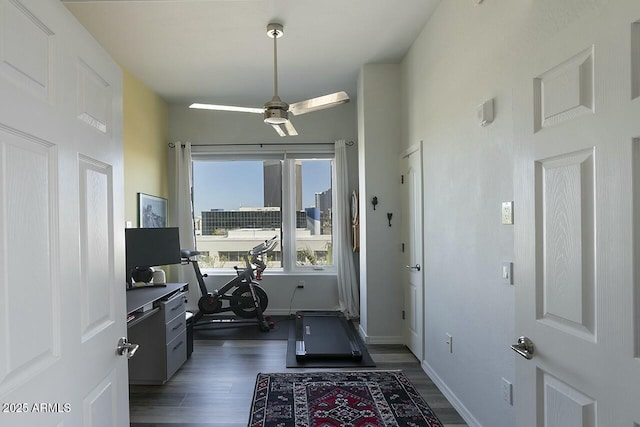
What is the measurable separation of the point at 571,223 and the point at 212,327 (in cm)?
455

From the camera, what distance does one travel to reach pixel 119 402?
1438 mm

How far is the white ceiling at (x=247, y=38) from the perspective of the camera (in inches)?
117

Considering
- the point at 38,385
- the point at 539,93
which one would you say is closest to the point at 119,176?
the point at 38,385

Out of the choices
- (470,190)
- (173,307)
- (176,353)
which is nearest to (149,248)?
(173,307)

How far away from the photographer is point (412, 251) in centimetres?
378

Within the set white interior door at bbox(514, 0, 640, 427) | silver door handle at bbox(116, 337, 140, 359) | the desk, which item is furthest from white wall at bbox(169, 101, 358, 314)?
white interior door at bbox(514, 0, 640, 427)

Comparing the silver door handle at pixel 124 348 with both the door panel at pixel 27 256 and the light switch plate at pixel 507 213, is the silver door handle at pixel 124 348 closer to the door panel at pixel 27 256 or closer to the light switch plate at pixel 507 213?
the door panel at pixel 27 256

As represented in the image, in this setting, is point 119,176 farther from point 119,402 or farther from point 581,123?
point 581,123

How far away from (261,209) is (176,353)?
8.84 ft

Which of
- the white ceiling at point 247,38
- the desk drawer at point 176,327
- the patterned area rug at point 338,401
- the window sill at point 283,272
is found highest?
the white ceiling at point 247,38

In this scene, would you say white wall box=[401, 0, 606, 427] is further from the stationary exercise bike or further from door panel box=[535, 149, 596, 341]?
the stationary exercise bike

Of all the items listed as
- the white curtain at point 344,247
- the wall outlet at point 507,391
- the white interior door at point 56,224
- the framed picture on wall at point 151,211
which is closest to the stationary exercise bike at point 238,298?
the framed picture on wall at point 151,211

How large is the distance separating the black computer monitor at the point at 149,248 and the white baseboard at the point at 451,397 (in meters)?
2.59

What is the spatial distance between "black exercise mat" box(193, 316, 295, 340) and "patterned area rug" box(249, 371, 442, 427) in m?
1.22
